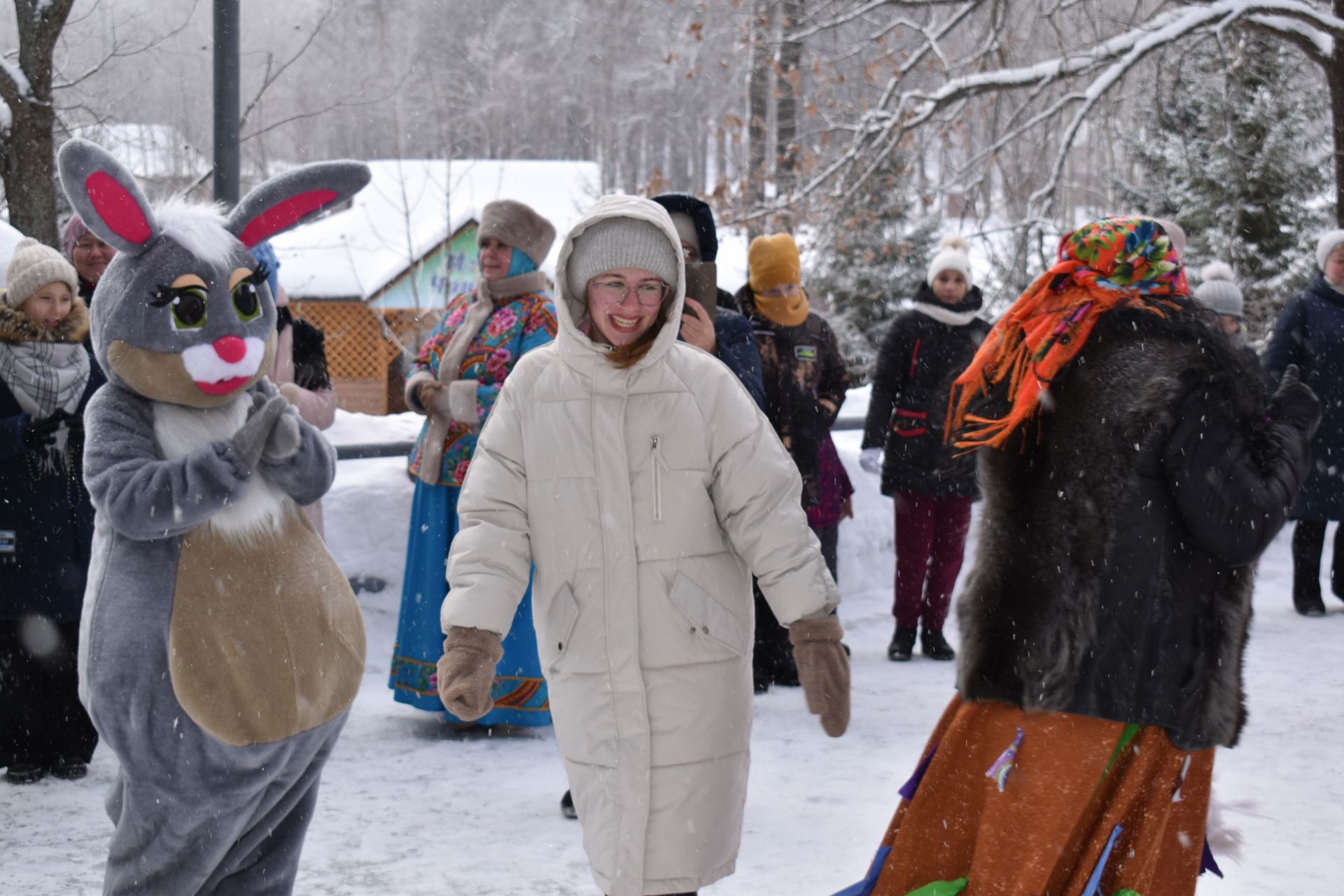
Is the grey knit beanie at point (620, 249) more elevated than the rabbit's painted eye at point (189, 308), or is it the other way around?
the grey knit beanie at point (620, 249)

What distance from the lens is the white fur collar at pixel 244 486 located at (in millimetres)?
2980

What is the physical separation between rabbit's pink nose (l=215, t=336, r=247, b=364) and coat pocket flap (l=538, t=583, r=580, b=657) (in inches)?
36.0

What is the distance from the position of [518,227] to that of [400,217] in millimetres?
22938

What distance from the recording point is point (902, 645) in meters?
6.40

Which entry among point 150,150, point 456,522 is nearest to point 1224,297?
point 456,522

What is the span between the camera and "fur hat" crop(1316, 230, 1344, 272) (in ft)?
22.7

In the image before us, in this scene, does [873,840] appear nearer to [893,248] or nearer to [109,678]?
[109,678]

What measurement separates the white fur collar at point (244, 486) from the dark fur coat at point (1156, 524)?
171cm

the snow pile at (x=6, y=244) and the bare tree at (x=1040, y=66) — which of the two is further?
the bare tree at (x=1040, y=66)

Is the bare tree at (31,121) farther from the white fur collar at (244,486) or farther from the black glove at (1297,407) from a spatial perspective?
the black glove at (1297,407)

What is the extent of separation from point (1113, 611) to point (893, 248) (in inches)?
490

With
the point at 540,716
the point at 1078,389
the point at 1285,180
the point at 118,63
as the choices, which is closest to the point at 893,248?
the point at 1285,180

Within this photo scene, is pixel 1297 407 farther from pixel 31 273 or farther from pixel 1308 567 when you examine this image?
pixel 1308 567

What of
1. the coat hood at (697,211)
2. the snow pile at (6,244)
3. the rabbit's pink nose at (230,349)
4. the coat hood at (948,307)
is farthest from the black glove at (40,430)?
the coat hood at (948,307)
